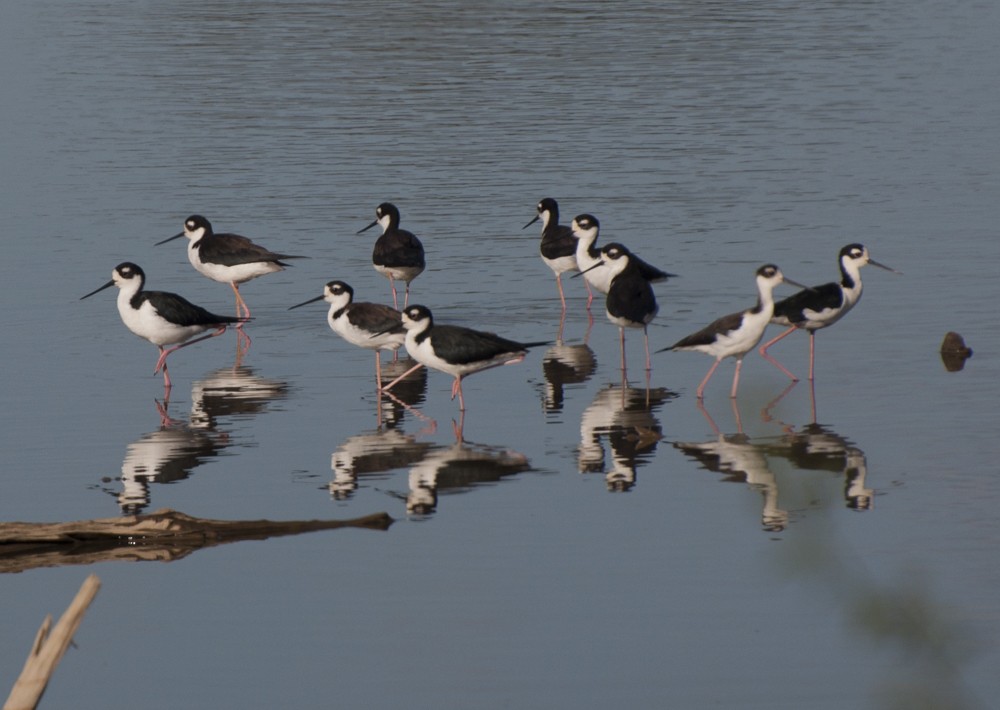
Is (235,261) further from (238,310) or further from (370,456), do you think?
(370,456)

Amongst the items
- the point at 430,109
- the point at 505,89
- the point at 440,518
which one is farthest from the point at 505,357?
the point at 505,89

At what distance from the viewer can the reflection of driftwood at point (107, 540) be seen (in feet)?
33.8

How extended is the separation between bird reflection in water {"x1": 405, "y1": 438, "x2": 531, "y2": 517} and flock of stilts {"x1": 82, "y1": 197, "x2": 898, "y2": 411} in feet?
5.14

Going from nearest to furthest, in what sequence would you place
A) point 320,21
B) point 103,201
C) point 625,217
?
point 625,217 → point 103,201 → point 320,21

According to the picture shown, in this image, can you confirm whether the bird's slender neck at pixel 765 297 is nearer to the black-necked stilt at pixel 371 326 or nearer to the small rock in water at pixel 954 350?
the small rock in water at pixel 954 350

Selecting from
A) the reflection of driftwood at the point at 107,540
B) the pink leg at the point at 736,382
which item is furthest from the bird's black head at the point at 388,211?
the reflection of driftwood at the point at 107,540

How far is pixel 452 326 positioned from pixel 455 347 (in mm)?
274

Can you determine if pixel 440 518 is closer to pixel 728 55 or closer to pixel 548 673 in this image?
pixel 548 673

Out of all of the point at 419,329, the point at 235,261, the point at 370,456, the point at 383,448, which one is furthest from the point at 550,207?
the point at 370,456

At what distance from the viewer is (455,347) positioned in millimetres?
14539

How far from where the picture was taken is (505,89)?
36125 mm

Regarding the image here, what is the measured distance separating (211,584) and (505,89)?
27127 mm

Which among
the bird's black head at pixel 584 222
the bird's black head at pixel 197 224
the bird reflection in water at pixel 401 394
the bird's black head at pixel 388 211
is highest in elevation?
the bird's black head at pixel 388 211

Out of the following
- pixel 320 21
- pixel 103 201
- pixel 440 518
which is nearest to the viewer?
pixel 440 518
